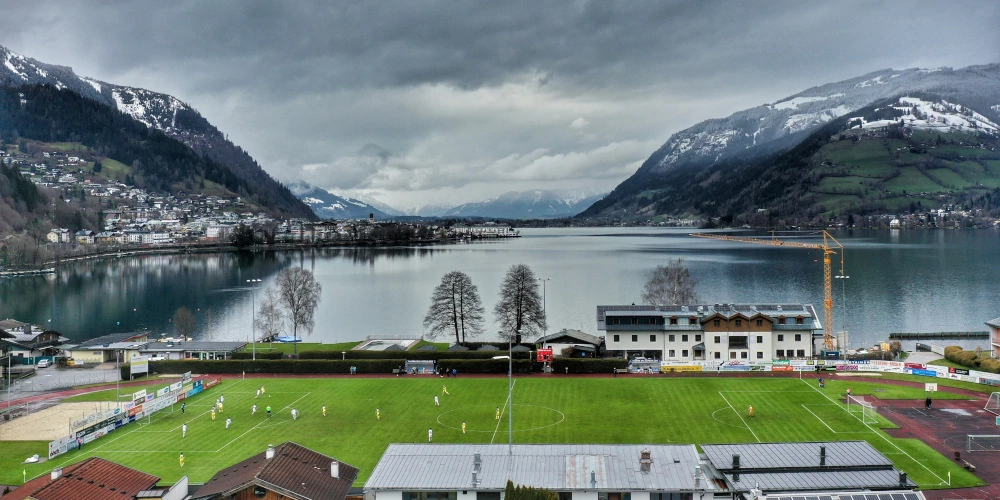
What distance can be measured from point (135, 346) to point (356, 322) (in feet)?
96.7

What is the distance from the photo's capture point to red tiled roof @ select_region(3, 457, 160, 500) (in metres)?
22.3

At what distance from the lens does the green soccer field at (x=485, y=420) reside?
33.4 meters

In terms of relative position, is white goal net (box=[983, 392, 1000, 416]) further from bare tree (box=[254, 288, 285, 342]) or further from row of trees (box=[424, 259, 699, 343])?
bare tree (box=[254, 288, 285, 342])

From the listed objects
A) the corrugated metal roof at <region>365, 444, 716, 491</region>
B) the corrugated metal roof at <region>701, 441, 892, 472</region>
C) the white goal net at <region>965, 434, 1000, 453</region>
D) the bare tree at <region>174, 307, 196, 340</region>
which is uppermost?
the corrugated metal roof at <region>365, 444, 716, 491</region>

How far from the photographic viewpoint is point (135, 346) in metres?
62.1

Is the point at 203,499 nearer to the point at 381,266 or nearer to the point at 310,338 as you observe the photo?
the point at 310,338

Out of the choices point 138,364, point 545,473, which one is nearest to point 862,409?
point 545,473

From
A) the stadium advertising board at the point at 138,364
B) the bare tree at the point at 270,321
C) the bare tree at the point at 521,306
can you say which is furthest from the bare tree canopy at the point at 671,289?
the stadium advertising board at the point at 138,364

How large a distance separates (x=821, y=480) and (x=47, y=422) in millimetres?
40996

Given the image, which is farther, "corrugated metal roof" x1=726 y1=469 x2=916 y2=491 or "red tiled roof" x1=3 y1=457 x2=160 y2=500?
"corrugated metal roof" x1=726 y1=469 x2=916 y2=491

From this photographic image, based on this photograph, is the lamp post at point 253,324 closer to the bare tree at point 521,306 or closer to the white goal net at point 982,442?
the bare tree at point 521,306

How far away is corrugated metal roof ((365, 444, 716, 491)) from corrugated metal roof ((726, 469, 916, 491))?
192cm

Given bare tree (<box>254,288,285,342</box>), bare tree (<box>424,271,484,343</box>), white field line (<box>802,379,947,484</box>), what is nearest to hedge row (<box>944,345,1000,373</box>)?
white field line (<box>802,379,947,484</box>)

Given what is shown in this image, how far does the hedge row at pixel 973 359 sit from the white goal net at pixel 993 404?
28.6 feet
